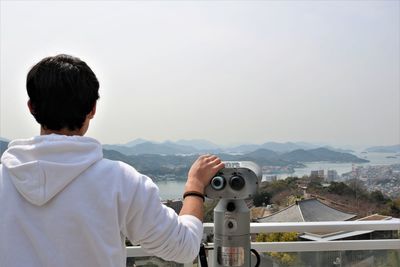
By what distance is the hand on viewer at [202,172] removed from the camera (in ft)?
3.59

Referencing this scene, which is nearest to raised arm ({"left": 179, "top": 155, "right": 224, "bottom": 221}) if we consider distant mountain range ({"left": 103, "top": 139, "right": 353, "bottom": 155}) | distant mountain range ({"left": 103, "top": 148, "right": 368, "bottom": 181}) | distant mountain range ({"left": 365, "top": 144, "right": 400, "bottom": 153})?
distant mountain range ({"left": 103, "top": 148, "right": 368, "bottom": 181})

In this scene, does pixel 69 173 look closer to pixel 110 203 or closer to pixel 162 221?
pixel 110 203

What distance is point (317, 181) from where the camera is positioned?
228 cm

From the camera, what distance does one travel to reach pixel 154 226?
2.85 ft

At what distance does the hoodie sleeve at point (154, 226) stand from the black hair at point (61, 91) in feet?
0.63

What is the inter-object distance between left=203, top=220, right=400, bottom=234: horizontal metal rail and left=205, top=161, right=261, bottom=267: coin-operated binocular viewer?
477mm

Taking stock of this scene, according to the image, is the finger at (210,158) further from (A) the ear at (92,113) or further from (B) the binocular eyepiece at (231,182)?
(A) the ear at (92,113)

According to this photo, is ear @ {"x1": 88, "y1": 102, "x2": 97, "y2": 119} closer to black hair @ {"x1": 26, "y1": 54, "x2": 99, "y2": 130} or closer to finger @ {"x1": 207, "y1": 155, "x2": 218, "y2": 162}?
black hair @ {"x1": 26, "y1": 54, "x2": 99, "y2": 130}

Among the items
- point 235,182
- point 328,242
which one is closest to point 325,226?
point 328,242

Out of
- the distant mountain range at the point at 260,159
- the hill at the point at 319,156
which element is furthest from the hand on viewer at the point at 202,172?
the hill at the point at 319,156

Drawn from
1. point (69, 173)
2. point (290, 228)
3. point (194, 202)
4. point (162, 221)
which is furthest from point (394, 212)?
point (69, 173)

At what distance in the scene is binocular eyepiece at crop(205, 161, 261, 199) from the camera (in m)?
1.47

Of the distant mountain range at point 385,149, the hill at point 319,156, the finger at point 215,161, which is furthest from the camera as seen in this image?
the distant mountain range at point 385,149

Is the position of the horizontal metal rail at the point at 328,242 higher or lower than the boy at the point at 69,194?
lower
